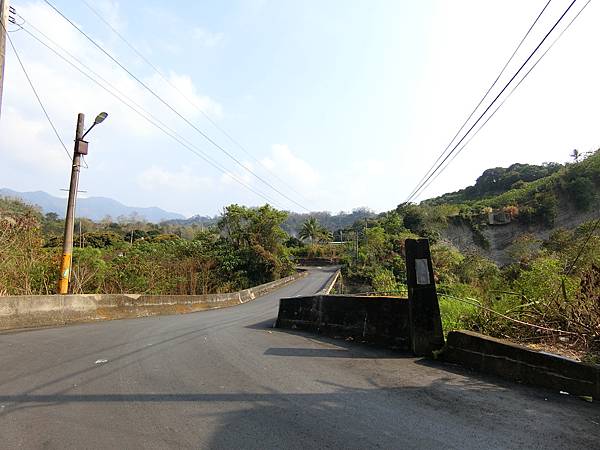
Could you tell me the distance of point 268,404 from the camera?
4.55 meters

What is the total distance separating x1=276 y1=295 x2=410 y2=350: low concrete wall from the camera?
7.98m

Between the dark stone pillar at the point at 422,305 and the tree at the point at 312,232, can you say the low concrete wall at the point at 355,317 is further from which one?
the tree at the point at 312,232

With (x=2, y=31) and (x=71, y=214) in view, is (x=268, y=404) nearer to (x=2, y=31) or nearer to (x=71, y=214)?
(x=2, y=31)

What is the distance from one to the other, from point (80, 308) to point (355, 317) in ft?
29.1

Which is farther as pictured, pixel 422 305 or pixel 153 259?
pixel 153 259

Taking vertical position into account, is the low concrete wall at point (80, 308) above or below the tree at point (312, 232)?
below

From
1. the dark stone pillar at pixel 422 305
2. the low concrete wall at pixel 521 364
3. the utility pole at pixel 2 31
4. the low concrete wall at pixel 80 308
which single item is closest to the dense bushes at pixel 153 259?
the low concrete wall at pixel 80 308

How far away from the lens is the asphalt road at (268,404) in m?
3.65

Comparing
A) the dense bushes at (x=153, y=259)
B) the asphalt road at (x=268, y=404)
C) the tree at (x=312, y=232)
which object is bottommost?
the asphalt road at (x=268, y=404)

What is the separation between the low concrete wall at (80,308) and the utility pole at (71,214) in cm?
90

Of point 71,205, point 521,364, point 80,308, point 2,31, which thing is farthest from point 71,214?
point 521,364

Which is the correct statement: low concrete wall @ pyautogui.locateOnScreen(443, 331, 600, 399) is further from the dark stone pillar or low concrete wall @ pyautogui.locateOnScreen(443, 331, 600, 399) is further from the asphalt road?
the dark stone pillar

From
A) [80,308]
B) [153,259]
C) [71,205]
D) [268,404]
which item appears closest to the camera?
[268,404]

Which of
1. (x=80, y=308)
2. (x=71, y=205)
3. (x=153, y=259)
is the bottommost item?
(x=80, y=308)
